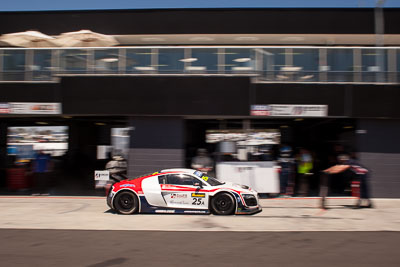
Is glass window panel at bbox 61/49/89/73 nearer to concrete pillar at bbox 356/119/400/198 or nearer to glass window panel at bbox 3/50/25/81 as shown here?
glass window panel at bbox 3/50/25/81

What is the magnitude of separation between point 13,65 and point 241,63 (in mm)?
8963

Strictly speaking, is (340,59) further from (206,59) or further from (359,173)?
(206,59)

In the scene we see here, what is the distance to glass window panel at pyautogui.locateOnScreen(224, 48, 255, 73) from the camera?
1417 cm

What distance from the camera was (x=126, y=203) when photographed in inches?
416

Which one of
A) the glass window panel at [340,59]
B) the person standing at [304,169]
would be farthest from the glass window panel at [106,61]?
the glass window panel at [340,59]

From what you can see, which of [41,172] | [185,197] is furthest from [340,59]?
[41,172]

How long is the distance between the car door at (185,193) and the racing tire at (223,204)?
Result: 9.9 inches

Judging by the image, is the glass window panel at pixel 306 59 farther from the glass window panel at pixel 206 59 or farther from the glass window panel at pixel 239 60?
the glass window panel at pixel 206 59

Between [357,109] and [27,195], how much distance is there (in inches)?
523

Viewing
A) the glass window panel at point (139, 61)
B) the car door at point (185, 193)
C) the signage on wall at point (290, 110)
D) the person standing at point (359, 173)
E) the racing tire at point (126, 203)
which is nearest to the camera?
the car door at point (185, 193)

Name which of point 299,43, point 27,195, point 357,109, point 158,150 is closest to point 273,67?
point 357,109

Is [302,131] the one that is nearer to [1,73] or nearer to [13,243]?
[1,73]

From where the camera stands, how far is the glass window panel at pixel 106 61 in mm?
14430

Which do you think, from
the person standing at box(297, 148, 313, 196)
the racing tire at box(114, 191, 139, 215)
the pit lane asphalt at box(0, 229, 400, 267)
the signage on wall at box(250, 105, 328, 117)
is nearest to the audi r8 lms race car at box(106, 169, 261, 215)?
the racing tire at box(114, 191, 139, 215)
